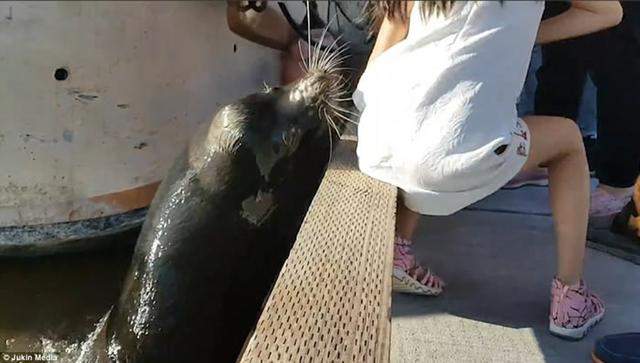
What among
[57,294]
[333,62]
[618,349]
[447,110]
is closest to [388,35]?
[447,110]

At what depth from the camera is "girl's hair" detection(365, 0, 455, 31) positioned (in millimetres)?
1022

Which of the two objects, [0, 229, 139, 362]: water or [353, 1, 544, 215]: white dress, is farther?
[0, 229, 139, 362]: water

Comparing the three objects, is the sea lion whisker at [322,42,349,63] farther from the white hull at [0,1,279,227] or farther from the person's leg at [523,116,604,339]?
the person's leg at [523,116,604,339]

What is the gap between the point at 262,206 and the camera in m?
2.33

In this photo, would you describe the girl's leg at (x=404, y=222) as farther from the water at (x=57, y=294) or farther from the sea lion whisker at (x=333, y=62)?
the water at (x=57, y=294)

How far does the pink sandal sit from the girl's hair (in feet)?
3.31

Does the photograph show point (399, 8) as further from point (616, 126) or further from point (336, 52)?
point (616, 126)

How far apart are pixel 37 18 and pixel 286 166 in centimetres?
81

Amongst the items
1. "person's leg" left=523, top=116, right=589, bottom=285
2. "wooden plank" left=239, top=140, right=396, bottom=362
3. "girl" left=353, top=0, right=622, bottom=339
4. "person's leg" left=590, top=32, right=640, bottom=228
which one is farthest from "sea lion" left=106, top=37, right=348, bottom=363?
"person's leg" left=590, top=32, right=640, bottom=228

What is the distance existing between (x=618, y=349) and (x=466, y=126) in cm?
67

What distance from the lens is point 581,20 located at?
1660 millimetres

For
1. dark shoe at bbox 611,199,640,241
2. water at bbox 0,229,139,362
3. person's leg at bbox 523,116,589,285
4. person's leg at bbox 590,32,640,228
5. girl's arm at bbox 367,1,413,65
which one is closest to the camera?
girl's arm at bbox 367,1,413,65

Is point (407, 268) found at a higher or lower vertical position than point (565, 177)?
lower

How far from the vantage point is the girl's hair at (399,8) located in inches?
40.3
